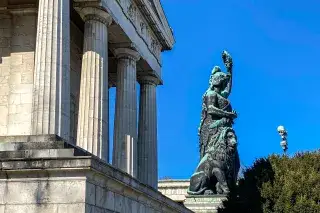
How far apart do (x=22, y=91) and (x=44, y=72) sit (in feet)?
19.3

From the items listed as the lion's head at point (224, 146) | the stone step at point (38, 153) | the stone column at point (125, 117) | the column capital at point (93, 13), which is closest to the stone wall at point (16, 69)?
the column capital at point (93, 13)

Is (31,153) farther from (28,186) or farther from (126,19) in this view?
(126,19)

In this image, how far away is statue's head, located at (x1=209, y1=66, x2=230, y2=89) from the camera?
78.4 feet

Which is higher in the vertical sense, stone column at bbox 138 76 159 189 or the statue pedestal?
stone column at bbox 138 76 159 189

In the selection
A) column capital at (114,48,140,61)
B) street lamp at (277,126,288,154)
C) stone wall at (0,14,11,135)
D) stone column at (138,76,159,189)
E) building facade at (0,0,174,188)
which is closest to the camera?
building facade at (0,0,174,188)

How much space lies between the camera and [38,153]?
7465 millimetres

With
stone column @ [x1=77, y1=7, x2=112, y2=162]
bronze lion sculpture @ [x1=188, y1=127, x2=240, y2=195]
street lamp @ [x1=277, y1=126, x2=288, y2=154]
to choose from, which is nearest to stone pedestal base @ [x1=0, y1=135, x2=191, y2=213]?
bronze lion sculpture @ [x1=188, y1=127, x2=240, y2=195]

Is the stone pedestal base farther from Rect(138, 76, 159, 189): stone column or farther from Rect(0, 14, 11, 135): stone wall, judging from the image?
Rect(138, 76, 159, 189): stone column

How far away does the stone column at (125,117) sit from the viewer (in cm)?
2883

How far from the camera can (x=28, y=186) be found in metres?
7.30

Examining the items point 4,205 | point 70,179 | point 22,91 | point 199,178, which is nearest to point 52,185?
point 70,179

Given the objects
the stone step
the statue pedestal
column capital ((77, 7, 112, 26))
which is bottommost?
the stone step

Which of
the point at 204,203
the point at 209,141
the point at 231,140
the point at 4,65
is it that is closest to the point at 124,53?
the point at 4,65

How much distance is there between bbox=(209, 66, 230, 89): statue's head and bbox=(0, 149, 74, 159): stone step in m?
16.8
